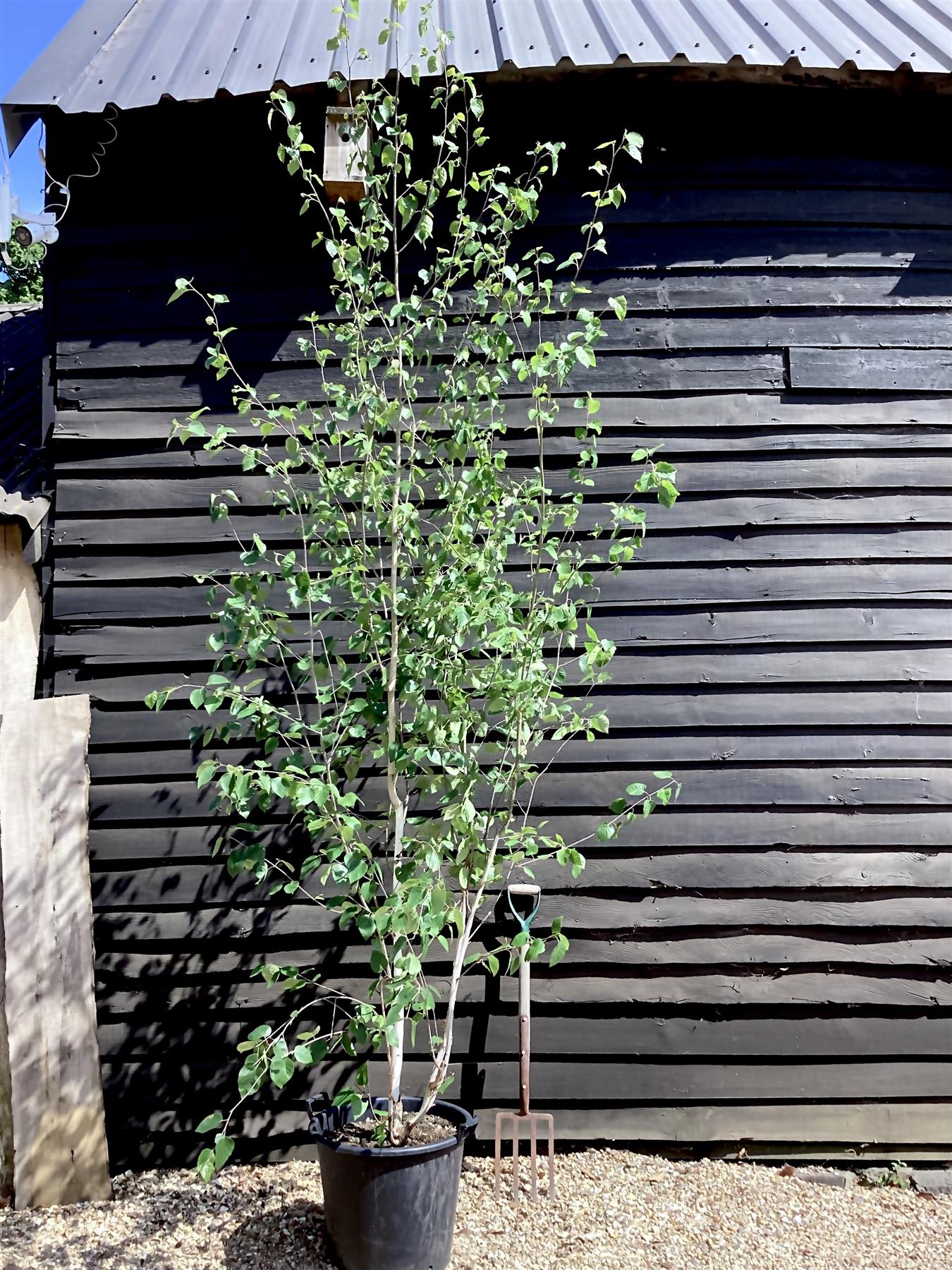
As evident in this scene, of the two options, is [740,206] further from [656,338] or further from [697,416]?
[697,416]

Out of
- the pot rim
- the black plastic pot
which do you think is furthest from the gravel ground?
the pot rim

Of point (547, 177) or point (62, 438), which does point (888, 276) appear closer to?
point (547, 177)

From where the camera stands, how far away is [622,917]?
11.6ft

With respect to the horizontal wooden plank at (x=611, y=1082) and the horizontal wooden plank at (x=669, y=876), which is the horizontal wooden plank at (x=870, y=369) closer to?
the horizontal wooden plank at (x=669, y=876)

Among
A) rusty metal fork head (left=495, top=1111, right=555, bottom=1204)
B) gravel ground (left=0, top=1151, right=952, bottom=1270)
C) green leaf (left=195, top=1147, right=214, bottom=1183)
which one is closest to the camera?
green leaf (left=195, top=1147, right=214, bottom=1183)

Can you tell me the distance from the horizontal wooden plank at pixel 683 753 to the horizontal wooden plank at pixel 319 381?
141cm

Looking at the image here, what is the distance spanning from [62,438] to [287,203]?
134 cm

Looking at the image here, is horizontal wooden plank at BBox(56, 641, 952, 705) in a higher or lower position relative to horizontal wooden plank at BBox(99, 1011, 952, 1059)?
higher

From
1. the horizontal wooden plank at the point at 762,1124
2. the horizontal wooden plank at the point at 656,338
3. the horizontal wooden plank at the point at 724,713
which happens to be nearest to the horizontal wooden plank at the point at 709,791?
the horizontal wooden plank at the point at 724,713

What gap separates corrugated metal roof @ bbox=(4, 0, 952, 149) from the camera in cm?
361

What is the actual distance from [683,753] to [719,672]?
35 centimetres

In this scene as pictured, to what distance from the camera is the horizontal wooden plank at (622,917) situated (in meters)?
3.52

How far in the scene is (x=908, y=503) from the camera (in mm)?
3742

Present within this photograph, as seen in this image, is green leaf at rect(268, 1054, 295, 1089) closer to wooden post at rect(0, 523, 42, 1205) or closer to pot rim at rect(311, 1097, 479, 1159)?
pot rim at rect(311, 1097, 479, 1159)
